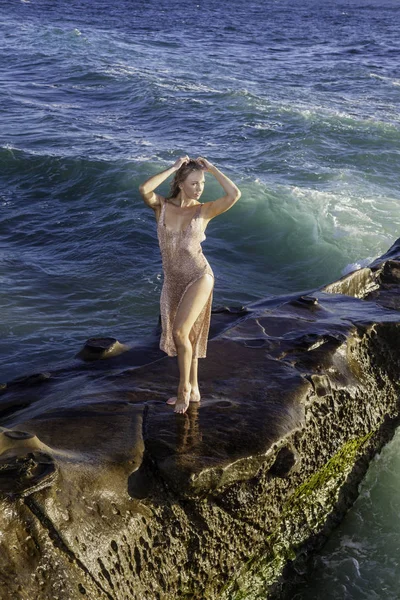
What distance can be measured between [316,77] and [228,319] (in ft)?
75.3

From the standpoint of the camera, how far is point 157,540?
5008 mm

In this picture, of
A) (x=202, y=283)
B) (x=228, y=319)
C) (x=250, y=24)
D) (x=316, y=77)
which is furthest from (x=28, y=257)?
(x=250, y=24)

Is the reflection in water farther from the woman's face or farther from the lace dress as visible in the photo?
the woman's face

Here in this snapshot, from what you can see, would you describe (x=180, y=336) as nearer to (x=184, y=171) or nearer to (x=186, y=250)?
(x=186, y=250)

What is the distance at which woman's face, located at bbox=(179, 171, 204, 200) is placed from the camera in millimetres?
5812

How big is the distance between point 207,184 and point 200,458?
12141 millimetres

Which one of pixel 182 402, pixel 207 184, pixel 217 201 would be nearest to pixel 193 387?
pixel 182 402

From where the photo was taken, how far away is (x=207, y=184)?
16.9 meters

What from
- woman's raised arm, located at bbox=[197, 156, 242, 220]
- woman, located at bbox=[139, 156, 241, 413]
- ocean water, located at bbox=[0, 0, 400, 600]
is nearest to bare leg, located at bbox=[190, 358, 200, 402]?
woman, located at bbox=[139, 156, 241, 413]

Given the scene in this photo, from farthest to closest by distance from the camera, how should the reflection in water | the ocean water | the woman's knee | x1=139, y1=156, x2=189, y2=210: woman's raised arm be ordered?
the ocean water, x1=139, y1=156, x2=189, y2=210: woman's raised arm, the woman's knee, the reflection in water

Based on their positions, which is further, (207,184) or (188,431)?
(207,184)

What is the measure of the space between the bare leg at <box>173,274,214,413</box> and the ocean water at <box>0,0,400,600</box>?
1636 mm

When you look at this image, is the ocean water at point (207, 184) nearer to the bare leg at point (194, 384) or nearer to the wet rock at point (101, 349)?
the wet rock at point (101, 349)

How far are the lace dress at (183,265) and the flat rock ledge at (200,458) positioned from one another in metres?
0.52
